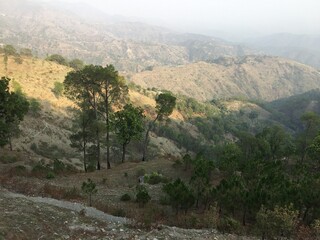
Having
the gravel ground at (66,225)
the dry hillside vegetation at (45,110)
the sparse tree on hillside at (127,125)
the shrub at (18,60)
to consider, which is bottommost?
the dry hillside vegetation at (45,110)

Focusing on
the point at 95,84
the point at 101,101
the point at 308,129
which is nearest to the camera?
the point at 95,84

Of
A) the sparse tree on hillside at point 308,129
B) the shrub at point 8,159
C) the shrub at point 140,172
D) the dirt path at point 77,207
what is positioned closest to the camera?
the dirt path at point 77,207

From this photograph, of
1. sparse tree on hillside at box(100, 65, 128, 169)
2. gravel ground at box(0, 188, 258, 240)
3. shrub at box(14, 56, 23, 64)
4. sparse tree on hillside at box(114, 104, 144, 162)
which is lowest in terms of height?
sparse tree on hillside at box(114, 104, 144, 162)

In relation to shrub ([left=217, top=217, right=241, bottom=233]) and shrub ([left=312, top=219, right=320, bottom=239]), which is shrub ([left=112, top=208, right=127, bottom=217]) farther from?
shrub ([left=312, top=219, right=320, bottom=239])

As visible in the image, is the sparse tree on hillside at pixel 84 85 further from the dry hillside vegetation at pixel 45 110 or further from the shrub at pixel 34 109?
the shrub at pixel 34 109

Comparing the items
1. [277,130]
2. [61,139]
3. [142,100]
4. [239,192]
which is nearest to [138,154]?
[61,139]

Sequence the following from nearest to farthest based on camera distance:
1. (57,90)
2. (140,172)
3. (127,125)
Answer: (140,172) < (127,125) < (57,90)

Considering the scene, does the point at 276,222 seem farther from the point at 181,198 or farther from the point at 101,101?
the point at 101,101

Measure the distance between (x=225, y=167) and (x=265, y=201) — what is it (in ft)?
55.0

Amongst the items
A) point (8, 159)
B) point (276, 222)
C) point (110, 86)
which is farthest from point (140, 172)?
point (276, 222)

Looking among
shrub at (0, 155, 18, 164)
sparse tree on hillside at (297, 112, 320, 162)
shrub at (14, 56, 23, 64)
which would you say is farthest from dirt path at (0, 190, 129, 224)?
shrub at (14, 56, 23, 64)

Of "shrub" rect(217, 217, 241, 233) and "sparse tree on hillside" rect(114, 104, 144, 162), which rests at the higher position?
"shrub" rect(217, 217, 241, 233)

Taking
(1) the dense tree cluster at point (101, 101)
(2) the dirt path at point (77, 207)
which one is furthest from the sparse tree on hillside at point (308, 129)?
(2) the dirt path at point (77, 207)

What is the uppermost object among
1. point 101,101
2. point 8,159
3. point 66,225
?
point 101,101
